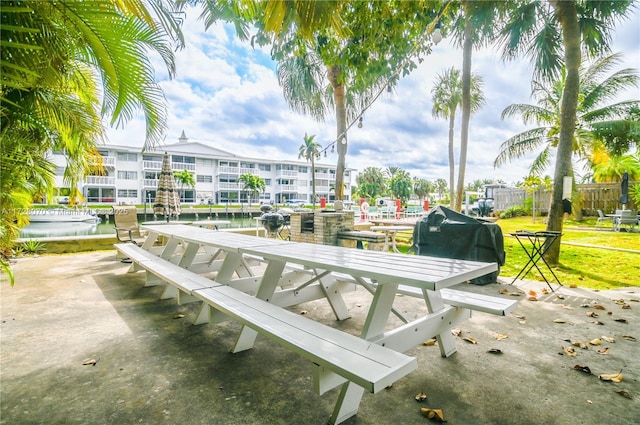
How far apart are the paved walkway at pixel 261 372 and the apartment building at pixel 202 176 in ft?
95.4

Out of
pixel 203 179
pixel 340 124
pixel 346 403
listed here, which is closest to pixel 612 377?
pixel 346 403

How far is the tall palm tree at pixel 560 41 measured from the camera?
5.69 metres

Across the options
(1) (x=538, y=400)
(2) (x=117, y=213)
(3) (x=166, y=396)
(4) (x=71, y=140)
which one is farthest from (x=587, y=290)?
(2) (x=117, y=213)

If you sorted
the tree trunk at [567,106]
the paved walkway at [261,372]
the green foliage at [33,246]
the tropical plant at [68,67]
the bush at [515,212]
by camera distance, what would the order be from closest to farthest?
1. the tropical plant at [68,67]
2. the paved walkway at [261,372]
3. the tree trunk at [567,106]
4. the green foliage at [33,246]
5. the bush at [515,212]

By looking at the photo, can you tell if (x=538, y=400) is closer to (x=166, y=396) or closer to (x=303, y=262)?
(x=303, y=262)

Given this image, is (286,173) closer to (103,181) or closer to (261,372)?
(103,181)

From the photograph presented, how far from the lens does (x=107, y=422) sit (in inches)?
65.3

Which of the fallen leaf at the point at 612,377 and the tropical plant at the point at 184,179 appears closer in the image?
the fallen leaf at the point at 612,377

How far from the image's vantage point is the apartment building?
120 feet

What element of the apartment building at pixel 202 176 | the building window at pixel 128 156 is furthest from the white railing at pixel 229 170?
the building window at pixel 128 156

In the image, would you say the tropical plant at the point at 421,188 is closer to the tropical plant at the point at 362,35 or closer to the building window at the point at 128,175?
the building window at the point at 128,175

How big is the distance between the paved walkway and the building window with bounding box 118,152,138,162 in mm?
39609

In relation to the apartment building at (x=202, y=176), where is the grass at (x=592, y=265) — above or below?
below

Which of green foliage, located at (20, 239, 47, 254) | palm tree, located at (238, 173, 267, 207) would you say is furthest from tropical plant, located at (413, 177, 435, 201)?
green foliage, located at (20, 239, 47, 254)
